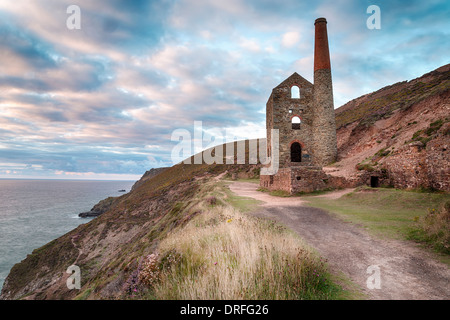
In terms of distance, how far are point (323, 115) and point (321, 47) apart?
7576 millimetres

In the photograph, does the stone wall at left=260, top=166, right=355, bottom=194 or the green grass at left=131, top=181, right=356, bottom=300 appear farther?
the stone wall at left=260, top=166, right=355, bottom=194

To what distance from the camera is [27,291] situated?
84.4ft

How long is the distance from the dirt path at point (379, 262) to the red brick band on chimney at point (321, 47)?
64.3 feet

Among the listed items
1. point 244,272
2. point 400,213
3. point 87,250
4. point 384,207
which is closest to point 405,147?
point 384,207

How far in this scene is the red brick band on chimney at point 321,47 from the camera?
905 inches

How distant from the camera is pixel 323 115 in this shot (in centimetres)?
2212

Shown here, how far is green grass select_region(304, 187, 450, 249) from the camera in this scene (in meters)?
7.88

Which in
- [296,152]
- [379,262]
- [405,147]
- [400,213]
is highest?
[296,152]

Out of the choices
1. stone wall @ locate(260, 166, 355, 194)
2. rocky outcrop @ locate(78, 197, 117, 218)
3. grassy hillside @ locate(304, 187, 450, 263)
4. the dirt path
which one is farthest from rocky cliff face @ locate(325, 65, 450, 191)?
rocky outcrop @ locate(78, 197, 117, 218)

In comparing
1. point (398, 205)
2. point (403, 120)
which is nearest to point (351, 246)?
point (398, 205)

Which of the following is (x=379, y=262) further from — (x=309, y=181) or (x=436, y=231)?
(x=309, y=181)

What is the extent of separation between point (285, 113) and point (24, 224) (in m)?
75.4

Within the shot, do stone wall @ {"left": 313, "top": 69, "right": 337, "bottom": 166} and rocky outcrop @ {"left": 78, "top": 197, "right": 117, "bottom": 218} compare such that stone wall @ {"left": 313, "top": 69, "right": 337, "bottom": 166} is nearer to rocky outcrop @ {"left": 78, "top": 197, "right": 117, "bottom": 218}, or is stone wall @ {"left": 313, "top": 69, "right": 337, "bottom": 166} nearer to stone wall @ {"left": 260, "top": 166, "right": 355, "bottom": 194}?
stone wall @ {"left": 260, "top": 166, "right": 355, "bottom": 194}
